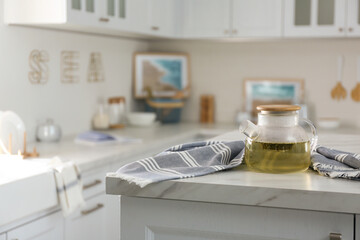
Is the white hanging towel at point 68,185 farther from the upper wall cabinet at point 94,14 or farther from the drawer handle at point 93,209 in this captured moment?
the upper wall cabinet at point 94,14

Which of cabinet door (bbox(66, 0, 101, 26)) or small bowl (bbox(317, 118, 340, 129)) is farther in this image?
small bowl (bbox(317, 118, 340, 129))

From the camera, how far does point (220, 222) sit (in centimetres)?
126

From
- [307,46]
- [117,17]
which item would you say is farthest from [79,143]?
[307,46]

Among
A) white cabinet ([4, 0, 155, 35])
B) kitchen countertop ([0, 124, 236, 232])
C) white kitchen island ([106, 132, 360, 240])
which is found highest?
Result: white cabinet ([4, 0, 155, 35])

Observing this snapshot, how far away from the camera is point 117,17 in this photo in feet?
11.6

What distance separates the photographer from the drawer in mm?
2795

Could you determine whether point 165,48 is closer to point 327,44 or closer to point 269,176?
point 327,44

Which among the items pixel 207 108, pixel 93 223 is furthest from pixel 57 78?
pixel 207 108

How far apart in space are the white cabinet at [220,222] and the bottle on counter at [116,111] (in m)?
2.83

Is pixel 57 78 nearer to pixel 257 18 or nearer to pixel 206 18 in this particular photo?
pixel 206 18

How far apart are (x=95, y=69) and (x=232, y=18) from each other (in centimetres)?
104

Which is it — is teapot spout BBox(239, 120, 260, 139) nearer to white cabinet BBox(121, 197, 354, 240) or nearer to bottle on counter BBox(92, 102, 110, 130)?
white cabinet BBox(121, 197, 354, 240)

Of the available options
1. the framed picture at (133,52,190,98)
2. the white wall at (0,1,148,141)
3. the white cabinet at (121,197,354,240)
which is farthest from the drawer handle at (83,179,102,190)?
the framed picture at (133,52,190,98)

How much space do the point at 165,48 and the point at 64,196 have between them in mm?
2501
